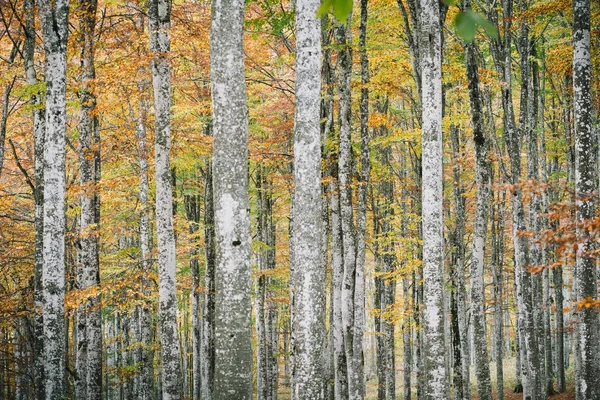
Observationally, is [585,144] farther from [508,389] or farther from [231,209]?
[508,389]

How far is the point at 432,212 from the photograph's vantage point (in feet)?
26.7

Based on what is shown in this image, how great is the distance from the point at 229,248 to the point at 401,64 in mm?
11136

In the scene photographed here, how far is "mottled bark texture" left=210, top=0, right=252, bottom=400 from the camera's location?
215 inches

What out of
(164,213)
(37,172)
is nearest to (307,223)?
(164,213)

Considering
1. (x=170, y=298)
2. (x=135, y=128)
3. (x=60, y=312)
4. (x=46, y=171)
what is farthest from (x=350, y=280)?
(x=135, y=128)

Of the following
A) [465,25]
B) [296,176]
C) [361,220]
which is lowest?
[361,220]

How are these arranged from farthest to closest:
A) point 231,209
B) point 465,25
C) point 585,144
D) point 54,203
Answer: point 585,144, point 54,203, point 231,209, point 465,25

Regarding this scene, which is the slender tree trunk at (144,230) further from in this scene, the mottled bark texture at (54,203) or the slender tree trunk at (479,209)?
the slender tree trunk at (479,209)

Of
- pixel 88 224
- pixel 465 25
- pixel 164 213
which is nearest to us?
pixel 465 25

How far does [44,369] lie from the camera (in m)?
8.57

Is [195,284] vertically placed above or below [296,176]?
below

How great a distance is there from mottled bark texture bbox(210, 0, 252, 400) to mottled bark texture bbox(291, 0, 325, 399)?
1023mm

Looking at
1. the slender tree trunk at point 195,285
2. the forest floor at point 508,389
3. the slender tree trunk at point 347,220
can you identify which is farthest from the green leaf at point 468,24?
the forest floor at point 508,389

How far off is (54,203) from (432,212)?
702 centimetres
